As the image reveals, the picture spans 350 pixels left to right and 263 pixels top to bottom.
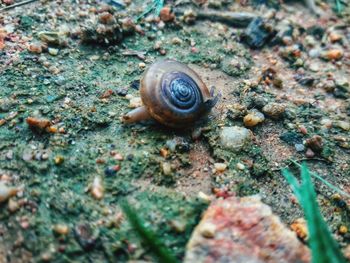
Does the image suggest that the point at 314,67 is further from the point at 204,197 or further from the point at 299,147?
the point at 204,197

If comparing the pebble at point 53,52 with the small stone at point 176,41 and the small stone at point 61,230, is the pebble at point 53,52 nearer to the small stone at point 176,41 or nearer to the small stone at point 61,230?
the small stone at point 176,41

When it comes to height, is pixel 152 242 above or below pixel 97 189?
above

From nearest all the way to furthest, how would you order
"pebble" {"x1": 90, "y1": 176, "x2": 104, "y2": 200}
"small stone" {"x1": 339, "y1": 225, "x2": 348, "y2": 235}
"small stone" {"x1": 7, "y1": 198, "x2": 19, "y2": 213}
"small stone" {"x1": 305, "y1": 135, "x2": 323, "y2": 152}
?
1. "small stone" {"x1": 7, "y1": 198, "x2": 19, "y2": 213}
2. "pebble" {"x1": 90, "y1": 176, "x2": 104, "y2": 200}
3. "small stone" {"x1": 339, "y1": 225, "x2": 348, "y2": 235}
4. "small stone" {"x1": 305, "y1": 135, "x2": 323, "y2": 152}

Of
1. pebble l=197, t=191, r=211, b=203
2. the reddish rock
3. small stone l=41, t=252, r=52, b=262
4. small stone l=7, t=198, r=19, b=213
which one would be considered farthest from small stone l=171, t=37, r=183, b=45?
small stone l=41, t=252, r=52, b=262

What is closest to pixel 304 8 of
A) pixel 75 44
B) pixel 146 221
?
pixel 75 44

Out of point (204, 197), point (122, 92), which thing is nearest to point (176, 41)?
point (122, 92)

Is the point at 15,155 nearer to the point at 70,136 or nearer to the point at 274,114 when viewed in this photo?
the point at 70,136

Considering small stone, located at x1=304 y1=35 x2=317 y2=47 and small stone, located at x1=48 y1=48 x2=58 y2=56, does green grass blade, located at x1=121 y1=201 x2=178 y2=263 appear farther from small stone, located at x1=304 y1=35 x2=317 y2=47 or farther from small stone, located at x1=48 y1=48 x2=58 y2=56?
small stone, located at x1=304 y1=35 x2=317 y2=47
